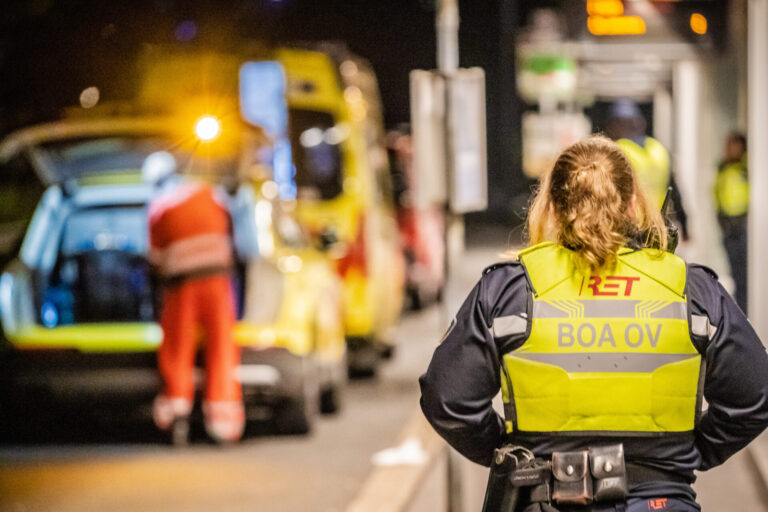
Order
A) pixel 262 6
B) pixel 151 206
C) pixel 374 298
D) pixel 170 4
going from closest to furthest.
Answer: pixel 151 206
pixel 374 298
pixel 170 4
pixel 262 6

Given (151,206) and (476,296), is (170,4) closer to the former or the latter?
(151,206)

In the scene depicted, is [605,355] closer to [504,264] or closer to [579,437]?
[579,437]

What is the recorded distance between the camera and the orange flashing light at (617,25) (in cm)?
1319

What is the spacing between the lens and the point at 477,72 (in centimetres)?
758

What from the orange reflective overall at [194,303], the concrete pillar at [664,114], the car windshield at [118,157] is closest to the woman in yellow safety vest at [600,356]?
the orange reflective overall at [194,303]

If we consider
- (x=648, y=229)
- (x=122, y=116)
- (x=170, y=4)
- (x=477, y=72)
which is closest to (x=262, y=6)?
(x=170, y=4)

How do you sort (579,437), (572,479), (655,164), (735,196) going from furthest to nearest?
(735,196)
(655,164)
(579,437)
(572,479)

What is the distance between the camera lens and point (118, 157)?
1034cm

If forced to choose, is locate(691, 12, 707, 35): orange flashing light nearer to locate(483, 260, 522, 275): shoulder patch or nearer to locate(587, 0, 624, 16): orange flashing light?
locate(587, 0, 624, 16): orange flashing light

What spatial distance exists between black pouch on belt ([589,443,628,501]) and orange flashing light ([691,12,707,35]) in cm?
1086

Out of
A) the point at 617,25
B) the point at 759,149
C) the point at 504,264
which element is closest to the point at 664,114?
the point at 617,25

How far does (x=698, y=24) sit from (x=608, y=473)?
1097cm

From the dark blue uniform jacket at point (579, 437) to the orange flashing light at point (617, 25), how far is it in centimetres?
1021

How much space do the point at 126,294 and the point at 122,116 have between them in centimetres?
125
